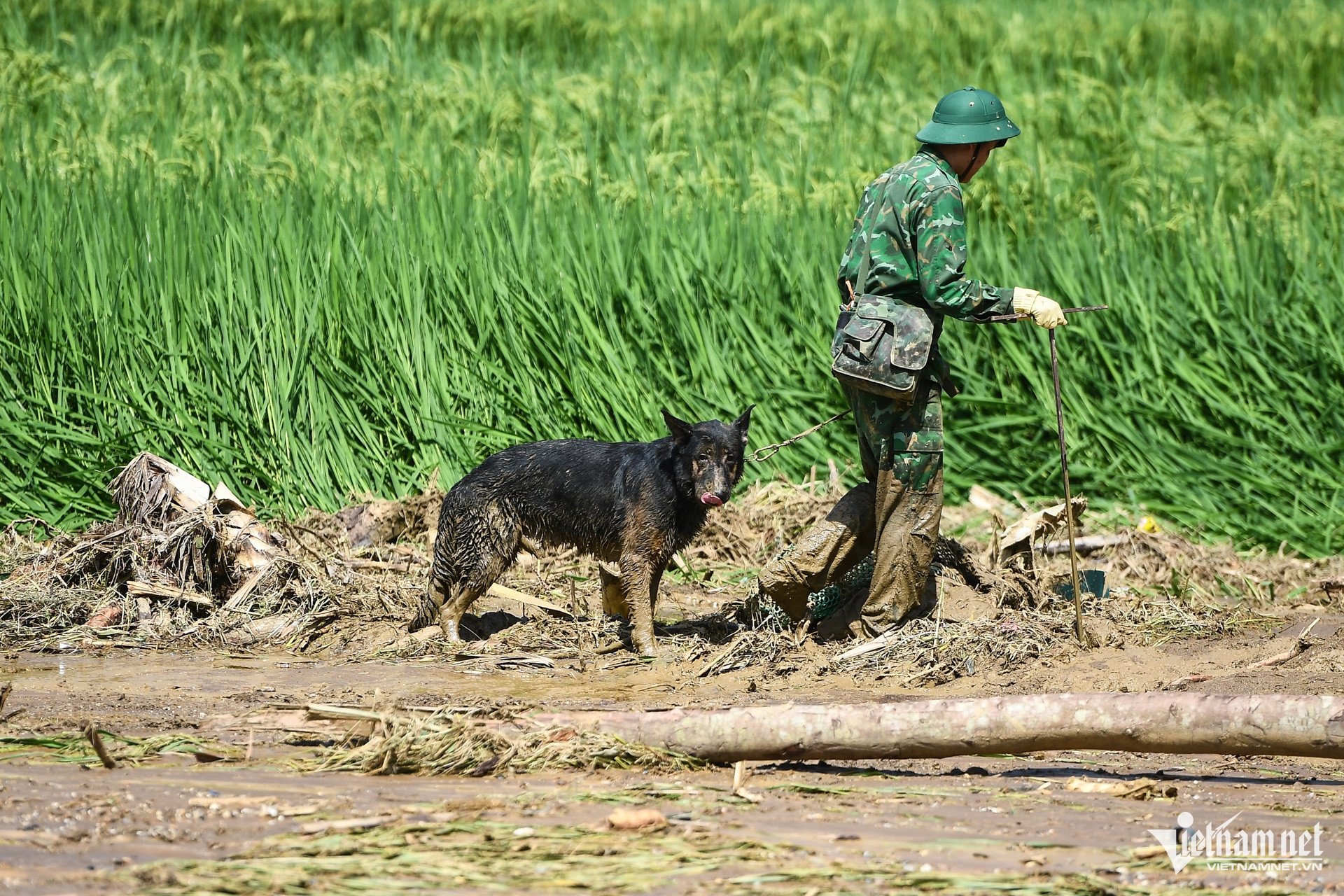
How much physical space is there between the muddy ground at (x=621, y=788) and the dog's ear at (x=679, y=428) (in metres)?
0.88

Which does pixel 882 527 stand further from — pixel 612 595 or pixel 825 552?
pixel 612 595

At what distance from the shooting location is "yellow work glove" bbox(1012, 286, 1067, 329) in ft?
18.0

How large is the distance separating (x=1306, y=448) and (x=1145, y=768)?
385cm

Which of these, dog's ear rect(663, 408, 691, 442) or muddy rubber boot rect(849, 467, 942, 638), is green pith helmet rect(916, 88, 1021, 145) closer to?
muddy rubber boot rect(849, 467, 942, 638)

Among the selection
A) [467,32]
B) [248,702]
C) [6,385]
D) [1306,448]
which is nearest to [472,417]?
[6,385]

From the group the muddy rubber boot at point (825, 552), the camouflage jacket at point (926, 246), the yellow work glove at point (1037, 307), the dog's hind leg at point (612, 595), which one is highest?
the camouflage jacket at point (926, 246)

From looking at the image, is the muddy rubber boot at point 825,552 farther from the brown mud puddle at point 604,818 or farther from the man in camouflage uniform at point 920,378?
the brown mud puddle at point 604,818

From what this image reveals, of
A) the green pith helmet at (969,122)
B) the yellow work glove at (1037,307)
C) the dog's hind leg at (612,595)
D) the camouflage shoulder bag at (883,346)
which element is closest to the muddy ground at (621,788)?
the dog's hind leg at (612,595)

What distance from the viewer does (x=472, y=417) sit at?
26.0 feet

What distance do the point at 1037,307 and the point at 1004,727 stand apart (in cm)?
208

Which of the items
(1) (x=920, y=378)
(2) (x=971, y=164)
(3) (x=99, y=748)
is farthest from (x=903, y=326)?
(3) (x=99, y=748)

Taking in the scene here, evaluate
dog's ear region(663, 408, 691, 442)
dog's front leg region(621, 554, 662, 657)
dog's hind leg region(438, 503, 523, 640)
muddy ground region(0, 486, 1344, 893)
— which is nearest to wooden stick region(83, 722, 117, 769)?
muddy ground region(0, 486, 1344, 893)

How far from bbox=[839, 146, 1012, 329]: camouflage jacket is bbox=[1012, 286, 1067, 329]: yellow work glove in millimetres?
35

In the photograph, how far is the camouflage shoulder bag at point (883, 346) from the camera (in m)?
5.43
